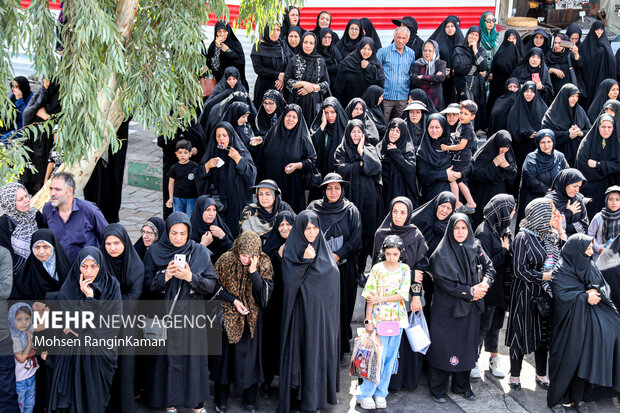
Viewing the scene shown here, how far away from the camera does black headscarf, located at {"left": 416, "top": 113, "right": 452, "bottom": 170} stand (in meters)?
7.35

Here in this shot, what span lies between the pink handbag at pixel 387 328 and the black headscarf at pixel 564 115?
3922 mm

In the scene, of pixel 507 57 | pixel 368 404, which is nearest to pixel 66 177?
pixel 368 404

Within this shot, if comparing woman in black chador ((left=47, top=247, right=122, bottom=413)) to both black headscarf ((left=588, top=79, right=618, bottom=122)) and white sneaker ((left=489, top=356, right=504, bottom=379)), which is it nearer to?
white sneaker ((left=489, top=356, right=504, bottom=379))

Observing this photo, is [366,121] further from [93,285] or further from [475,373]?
[93,285]

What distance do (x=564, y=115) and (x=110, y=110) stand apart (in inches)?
204

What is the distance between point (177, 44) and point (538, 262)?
3309mm

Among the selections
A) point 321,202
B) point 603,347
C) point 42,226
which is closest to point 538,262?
point 603,347

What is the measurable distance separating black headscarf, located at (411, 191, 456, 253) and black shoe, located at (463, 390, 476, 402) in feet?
3.95

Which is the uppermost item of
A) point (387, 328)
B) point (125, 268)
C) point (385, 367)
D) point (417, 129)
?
point (417, 129)

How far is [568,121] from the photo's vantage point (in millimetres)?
8383

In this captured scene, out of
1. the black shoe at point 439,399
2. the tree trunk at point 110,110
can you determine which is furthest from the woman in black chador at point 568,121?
the tree trunk at point 110,110

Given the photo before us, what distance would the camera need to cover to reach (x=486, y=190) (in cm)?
772

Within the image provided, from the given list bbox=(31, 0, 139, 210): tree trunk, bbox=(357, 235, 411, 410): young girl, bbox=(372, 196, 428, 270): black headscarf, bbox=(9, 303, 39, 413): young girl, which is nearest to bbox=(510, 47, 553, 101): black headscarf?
bbox=(372, 196, 428, 270): black headscarf

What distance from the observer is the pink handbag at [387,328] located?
564cm
